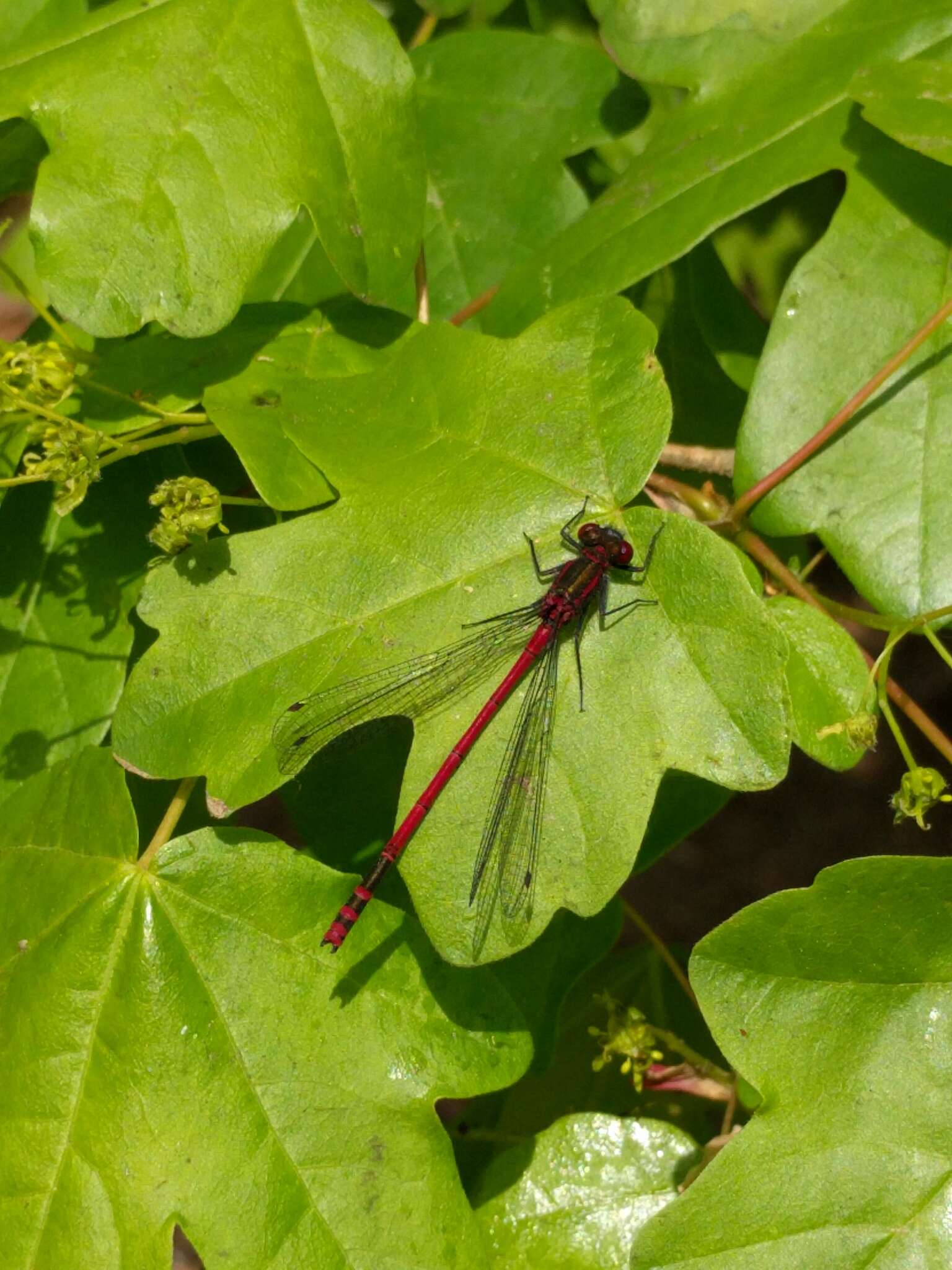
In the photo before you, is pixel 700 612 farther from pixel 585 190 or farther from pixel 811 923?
pixel 585 190

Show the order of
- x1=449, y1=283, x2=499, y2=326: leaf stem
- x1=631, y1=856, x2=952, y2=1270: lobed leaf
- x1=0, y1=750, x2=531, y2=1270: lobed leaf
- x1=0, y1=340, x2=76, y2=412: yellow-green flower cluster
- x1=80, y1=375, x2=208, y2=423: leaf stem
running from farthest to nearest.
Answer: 1. x1=449, y1=283, x2=499, y2=326: leaf stem
2. x1=80, y1=375, x2=208, y2=423: leaf stem
3. x1=0, y1=340, x2=76, y2=412: yellow-green flower cluster
4. x1=0, y1=750, x2=531, y2=1270: lobed leaf
5. x1=631, y1=856, x2=952, y2=1270: lobed leaf

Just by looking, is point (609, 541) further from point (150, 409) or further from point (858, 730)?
point (150, 409)

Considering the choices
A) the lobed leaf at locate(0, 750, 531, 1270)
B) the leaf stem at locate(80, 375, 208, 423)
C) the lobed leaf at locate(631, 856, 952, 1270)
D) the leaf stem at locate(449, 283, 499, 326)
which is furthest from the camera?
the leaf stem at locate(449, 283, 499, 326)

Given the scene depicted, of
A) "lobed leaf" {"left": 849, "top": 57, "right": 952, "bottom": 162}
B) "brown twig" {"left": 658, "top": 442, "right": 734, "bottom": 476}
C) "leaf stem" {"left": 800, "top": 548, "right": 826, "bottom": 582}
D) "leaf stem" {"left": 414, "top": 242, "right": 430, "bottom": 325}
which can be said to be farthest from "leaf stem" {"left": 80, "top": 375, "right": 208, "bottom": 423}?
"lobed leaf" {"left": 849, "top": 57, "right": 952, "bottom": 162}

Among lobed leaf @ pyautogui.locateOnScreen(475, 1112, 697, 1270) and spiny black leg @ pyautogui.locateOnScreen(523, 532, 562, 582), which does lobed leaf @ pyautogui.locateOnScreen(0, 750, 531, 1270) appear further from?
spiny black leg @ pyautogui.locateOnScreen(523, 532, 562, 582)

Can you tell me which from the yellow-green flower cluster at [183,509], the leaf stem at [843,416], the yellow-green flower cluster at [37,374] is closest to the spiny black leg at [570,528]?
the leaf stem at [843,416]

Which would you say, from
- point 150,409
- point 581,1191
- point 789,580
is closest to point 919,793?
point 789,580

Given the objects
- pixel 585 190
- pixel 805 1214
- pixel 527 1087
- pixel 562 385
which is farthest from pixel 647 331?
pixel 527 1087

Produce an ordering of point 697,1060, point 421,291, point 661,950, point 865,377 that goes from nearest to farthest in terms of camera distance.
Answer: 1. point 865,377
2. point 697,1060
3. point 421,291
4. point 661,950
